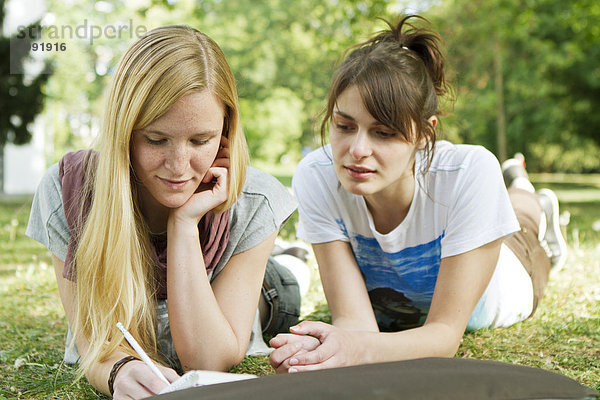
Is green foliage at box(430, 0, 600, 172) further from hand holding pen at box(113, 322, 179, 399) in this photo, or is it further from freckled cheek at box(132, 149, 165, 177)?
hand holding pen at box(113, 322, 179, 399)

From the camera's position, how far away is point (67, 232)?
90.2 inches

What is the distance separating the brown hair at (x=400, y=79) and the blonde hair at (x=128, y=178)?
506 mm

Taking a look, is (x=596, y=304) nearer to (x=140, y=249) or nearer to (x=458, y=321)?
(x=458, y=321)

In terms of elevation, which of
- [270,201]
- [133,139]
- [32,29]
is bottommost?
[270,201]

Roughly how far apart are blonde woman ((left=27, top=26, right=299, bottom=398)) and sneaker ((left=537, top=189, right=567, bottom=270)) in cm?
282

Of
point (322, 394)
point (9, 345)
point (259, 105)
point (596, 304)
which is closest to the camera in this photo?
point (322, 394)

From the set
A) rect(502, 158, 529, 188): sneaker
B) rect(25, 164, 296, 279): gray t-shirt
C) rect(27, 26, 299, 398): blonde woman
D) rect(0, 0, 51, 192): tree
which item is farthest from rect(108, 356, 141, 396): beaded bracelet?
rect(0, 0, 51, 192): tree

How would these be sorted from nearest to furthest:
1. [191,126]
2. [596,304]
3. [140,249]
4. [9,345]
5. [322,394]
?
[322,394]
[191,126]
[140,249]
[9,345]
[596,304]

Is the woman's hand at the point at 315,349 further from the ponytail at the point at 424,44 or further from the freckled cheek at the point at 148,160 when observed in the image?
the ponytail at the point at 424,44

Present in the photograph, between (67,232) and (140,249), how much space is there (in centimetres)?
29

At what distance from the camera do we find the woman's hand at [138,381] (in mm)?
1820

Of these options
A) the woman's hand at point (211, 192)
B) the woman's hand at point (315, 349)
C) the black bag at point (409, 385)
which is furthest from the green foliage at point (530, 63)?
the black bag at point (409, 385)

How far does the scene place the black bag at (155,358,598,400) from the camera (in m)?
1.50

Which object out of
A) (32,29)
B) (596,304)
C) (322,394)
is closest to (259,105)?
(32,29)
